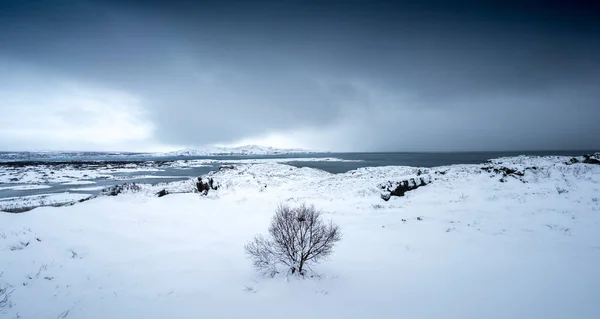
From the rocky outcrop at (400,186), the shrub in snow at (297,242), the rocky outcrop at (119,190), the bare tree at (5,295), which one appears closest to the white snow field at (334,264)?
the bare tree at (5,295)

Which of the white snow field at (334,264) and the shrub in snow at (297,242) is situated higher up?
the shrub in snow at (297,242)

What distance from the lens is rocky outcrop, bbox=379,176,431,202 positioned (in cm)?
1697

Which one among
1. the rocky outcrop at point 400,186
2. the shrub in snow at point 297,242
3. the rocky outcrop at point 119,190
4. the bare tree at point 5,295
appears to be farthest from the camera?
the rocky outcrop at point 119,190

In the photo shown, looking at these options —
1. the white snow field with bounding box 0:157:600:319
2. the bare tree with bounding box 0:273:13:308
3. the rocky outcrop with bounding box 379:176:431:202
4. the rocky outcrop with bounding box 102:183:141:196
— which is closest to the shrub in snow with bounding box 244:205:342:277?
the white snow field with bounding box 0:157:600:319

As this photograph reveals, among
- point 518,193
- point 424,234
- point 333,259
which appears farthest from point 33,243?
point 518,193

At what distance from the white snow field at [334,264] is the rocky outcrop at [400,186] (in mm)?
3605

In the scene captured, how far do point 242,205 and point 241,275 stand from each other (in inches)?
373

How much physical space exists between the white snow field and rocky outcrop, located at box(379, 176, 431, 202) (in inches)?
142

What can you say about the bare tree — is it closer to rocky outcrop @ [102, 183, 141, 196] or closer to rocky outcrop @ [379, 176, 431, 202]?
rocky outcrop @ [102, 183, 141, 196]

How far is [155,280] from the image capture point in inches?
245

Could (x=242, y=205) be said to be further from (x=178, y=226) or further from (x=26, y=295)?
(x=26, y=295)

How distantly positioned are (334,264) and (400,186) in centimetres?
1213

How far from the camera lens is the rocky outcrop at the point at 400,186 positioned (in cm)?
1697

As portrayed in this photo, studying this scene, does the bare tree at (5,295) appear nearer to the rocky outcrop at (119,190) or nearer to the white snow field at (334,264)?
the white snow field at (334,264)
